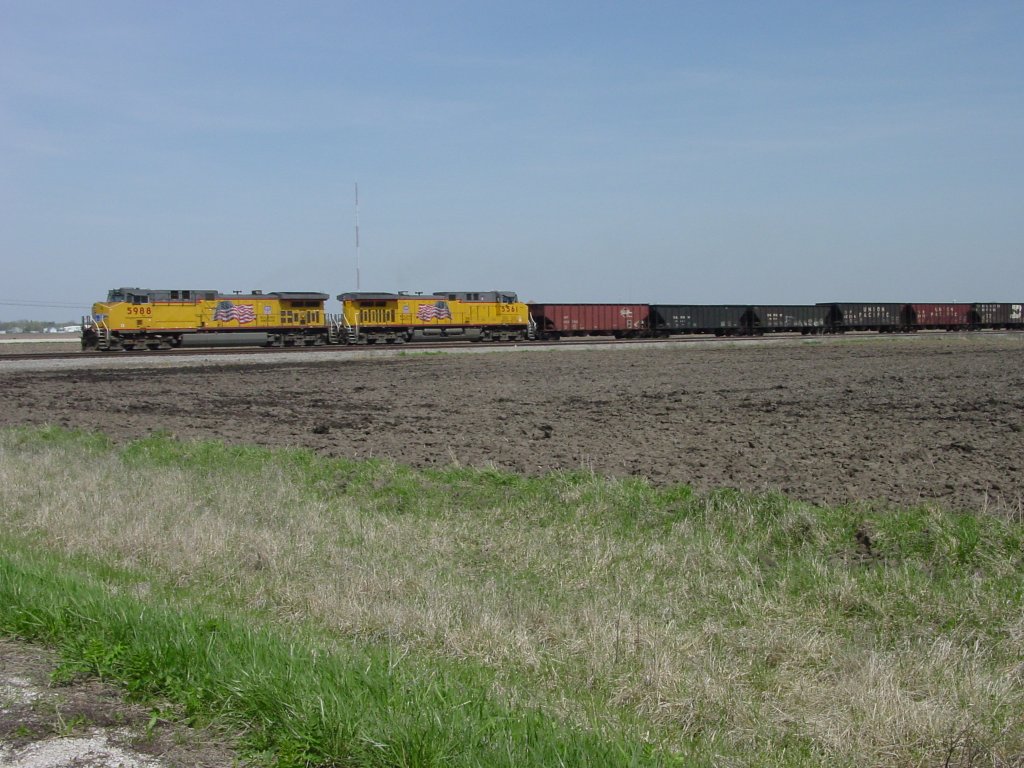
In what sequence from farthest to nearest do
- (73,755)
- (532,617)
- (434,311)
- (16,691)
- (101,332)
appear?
1. (434,311)
2. (101,332)
3. (532,617)
4. (16,691)
5. (73,755)

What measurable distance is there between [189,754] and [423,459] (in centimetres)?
977

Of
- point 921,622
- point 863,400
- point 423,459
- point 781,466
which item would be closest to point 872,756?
point 921,622

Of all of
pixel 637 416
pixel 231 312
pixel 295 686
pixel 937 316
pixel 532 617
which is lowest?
pixel 532 617

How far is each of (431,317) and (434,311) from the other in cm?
46

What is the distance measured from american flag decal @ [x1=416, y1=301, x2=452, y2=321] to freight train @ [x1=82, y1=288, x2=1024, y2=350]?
0.07 m

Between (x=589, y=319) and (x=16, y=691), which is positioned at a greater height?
(x=589, y=319)

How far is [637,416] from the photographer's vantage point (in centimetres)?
1897

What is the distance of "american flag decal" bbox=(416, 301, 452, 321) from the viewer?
2378 inches

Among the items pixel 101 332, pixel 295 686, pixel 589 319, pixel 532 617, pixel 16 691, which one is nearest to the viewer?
pixel 295 686

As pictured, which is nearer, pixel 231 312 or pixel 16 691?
pixel 16 691

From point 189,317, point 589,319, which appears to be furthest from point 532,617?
point 589,319

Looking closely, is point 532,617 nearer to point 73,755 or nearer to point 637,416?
point 73,755

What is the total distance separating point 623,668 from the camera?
577 cm

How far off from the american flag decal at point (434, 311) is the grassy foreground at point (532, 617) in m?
48.6
